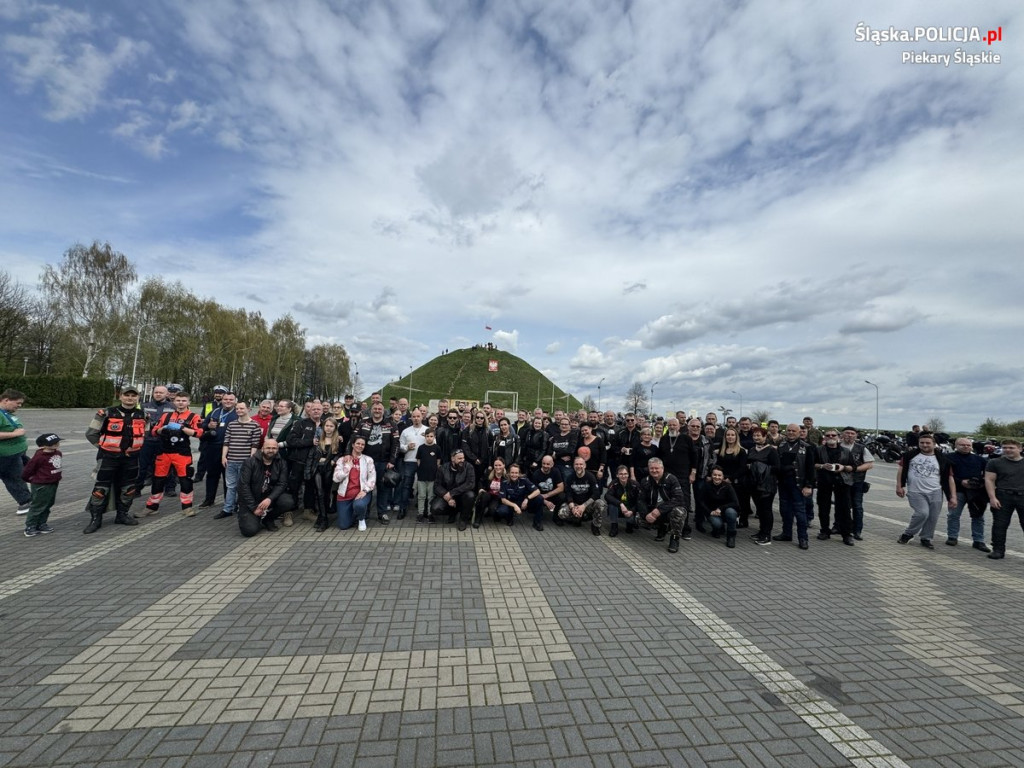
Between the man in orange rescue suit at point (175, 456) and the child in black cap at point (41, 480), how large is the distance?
134 centimetres

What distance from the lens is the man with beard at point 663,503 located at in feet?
22.2

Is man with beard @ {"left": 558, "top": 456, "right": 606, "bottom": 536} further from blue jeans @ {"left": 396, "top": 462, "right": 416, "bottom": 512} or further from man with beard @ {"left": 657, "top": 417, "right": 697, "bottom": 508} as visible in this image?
blue jeans @ {"left": 396, "top": 462, "right": 416, "bottom": 512}

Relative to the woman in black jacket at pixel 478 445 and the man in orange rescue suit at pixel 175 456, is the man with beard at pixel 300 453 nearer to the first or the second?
the man in orange rescue suit at pixel 175 456

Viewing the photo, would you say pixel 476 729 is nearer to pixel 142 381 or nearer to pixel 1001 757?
pixel 1001 757

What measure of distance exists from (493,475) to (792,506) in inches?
195

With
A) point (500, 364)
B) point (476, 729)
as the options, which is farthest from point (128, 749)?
point (500, 364)

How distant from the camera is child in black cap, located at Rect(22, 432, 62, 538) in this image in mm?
5977

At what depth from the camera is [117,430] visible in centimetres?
660

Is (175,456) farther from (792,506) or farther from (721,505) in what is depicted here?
(792,506)

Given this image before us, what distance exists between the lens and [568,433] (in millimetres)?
8812

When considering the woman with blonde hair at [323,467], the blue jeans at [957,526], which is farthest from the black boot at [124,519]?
the blue jeans at [957,526]

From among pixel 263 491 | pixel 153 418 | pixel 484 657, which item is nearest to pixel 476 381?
pixel 153 418

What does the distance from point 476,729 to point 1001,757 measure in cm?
318

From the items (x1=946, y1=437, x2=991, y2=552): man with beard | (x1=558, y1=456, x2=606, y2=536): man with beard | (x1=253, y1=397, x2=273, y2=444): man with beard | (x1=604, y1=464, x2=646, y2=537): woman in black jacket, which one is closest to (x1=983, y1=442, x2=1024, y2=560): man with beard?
(x1=946, y1=437, x2=991, y2=552): man with beard
